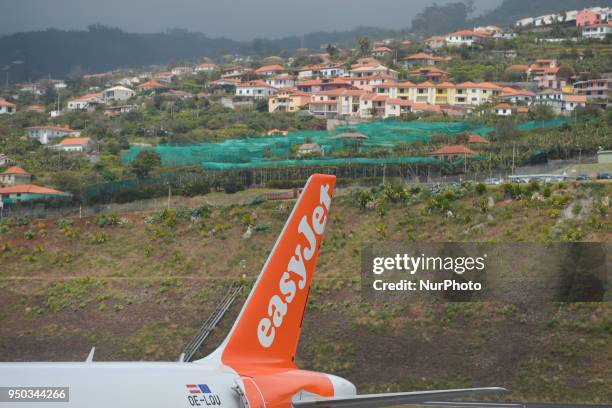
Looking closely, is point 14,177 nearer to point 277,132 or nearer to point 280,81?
point 277,132

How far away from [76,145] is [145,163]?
17.2 meters

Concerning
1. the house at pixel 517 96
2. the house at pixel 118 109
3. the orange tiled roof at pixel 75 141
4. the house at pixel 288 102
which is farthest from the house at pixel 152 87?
the house at pixel 517 96

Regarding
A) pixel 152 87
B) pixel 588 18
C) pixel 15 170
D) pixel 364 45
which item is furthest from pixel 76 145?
pixel 588 18

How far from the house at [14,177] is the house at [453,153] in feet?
95.2

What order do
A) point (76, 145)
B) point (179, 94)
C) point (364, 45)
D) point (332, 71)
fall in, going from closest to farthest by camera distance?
1. point (76, 145)
2. point (179, 94)
3. point (332, 71)
4. point (364, 45)

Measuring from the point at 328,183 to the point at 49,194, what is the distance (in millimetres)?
51002

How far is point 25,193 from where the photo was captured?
204 feet

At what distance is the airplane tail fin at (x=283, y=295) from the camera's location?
13.2m

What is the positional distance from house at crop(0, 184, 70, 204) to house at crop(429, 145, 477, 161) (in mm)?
25749

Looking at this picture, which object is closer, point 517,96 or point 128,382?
point 128,382

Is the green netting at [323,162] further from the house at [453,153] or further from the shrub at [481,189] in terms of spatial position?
the shrub at [481,189]

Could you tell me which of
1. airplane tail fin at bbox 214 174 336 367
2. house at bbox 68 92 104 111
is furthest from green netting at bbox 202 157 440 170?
house at bbox 68 92 104 111

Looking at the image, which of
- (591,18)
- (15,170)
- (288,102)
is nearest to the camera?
(15,170)

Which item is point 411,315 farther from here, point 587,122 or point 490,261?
point 587,122
